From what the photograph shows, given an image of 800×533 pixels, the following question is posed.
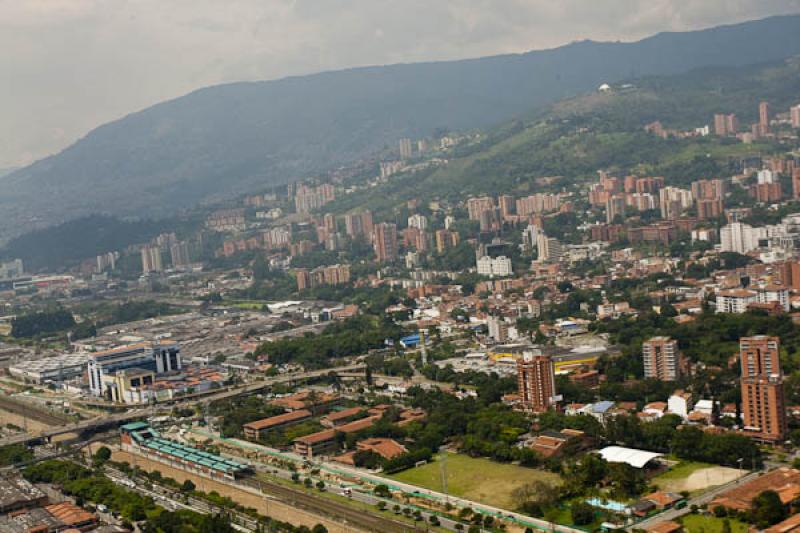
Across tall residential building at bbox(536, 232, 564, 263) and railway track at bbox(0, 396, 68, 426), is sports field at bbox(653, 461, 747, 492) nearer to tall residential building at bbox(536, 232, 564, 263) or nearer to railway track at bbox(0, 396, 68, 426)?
railway track at bbox(0, 396, 68, 426)

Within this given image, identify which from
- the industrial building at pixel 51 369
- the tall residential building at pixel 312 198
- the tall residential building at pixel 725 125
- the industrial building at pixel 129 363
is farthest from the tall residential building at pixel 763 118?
the industrial building at pixel 51 369

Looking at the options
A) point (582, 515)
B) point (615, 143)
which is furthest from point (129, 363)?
point (615, 143)

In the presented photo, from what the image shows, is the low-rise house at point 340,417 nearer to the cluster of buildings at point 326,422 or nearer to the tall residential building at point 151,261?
the cluster of buildings at point 326,422

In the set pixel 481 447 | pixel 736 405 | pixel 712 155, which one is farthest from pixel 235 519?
pixel 712 155

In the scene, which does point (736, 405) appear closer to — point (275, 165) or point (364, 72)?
point (275, 165)

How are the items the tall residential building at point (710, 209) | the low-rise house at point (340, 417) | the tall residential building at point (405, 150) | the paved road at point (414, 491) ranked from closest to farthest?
the paved road at point (414, 491) → the low-rise house at point (340, 417) → the tall residential building at point (710, 209) → the tall residential building at point (405, 150)
